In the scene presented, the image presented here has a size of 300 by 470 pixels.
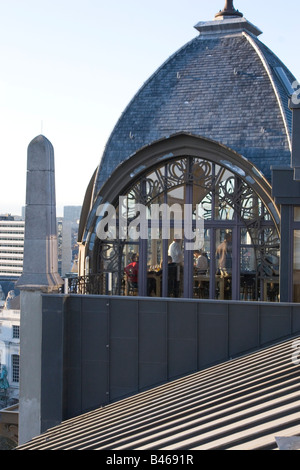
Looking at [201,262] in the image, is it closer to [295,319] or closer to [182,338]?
[182,338]

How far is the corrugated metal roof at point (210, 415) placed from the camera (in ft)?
29.3

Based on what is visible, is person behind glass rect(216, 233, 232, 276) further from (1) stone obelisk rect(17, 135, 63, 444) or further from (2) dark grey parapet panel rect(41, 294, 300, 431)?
(1) stone obelisk rect(17, 135, 63, 444)

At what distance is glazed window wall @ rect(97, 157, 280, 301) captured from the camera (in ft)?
61.7

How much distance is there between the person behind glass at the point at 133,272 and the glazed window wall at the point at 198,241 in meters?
0.03

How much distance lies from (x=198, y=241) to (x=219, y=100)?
12.4 feet

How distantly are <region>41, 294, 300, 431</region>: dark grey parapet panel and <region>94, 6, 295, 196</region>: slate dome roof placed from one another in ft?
14.6

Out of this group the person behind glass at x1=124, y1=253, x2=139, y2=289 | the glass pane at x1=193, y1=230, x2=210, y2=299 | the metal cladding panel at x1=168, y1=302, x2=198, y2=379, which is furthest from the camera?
the person behind glass at x1=124, y1=253, x2=139, y2=289

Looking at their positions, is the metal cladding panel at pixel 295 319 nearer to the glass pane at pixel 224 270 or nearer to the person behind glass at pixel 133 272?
the glass pane at pixel 224 270

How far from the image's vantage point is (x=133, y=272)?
19750mm

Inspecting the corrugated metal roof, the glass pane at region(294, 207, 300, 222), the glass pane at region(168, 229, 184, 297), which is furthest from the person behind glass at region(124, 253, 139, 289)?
the glass pane at region(294, 207, 300, 222)

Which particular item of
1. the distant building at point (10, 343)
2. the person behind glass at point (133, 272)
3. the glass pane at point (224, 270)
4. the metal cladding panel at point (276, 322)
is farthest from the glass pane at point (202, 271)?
the distant building at point (10, 343)

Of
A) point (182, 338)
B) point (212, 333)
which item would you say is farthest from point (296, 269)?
point (182, 338)

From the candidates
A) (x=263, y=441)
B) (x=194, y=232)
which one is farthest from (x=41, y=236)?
(x=263, y=441)

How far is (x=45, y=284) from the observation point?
16.7m
